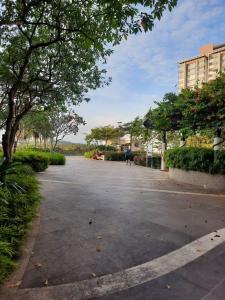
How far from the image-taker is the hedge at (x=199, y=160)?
865 cm

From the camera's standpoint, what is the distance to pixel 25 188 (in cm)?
430

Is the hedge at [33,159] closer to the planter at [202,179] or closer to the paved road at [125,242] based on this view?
the paved road at [125,242]

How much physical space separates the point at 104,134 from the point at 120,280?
114 ft

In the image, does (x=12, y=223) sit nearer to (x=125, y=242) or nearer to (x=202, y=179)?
(x=125, y=242)

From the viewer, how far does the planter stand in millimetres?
8641

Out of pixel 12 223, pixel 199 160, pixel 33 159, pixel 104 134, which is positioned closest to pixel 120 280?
pixel 12 223

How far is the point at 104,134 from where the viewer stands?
37125mm

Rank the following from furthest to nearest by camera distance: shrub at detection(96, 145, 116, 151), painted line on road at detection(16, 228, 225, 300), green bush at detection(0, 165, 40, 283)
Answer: shrub at detection(96, 145, 116, 151), green bush at detection(0, 165, 40, 283), painted line on road at detection(16, 228, 225, 300)

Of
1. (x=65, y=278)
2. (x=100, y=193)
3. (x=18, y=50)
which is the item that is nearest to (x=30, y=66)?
(x=18, y=50)

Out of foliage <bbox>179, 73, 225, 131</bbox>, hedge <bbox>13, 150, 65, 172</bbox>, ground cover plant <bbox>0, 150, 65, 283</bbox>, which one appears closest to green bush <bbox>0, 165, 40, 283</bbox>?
ground cover plant <bbox>0, 150, 65, 283</bbox>

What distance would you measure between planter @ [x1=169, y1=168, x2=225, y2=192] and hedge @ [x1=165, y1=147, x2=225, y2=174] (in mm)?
161

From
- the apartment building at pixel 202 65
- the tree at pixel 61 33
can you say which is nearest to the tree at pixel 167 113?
the tree at pixel 61 33

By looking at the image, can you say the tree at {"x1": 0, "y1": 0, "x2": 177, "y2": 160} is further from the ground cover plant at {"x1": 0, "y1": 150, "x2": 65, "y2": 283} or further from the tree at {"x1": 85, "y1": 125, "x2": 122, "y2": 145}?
the tree at {"x1": 85, "y1": 125, "x2": 122, "y2": 145}

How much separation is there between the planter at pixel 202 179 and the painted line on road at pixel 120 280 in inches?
222
